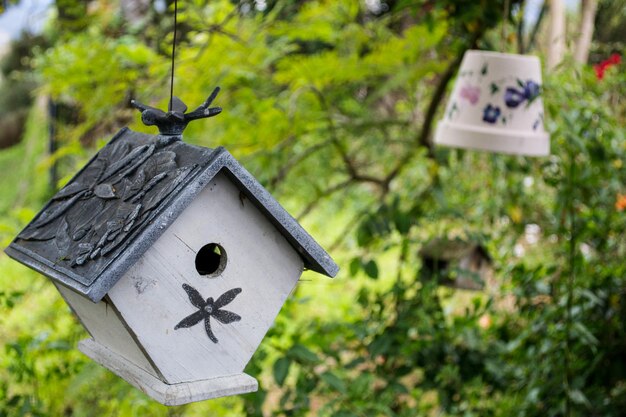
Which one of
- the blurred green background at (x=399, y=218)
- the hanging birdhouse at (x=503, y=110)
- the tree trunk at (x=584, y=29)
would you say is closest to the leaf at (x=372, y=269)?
the blurred green background at (x=399, y=218)

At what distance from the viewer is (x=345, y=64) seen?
2785 mm

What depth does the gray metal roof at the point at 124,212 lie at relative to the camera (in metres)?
1.07

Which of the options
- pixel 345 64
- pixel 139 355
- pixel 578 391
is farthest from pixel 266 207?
pixel 345 64

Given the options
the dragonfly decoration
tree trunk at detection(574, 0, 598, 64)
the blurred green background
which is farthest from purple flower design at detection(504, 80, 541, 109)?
tree trunk at detection(574, 0, 598, 64)

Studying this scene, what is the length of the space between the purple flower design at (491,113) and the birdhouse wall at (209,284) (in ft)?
3.38

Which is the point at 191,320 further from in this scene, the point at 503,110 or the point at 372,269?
the point at 503,110

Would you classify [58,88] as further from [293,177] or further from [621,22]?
[621,22]

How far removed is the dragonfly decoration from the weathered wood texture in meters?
0.08

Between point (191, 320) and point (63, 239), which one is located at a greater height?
point (63, 239)

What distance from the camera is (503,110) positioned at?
2119 mm

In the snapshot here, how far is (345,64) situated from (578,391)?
139 cm

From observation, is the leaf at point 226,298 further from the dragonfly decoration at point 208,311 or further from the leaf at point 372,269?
the leaf at point 372,269

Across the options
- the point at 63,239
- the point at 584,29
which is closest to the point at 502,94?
the point at 63,239

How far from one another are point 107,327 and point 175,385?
191mm
